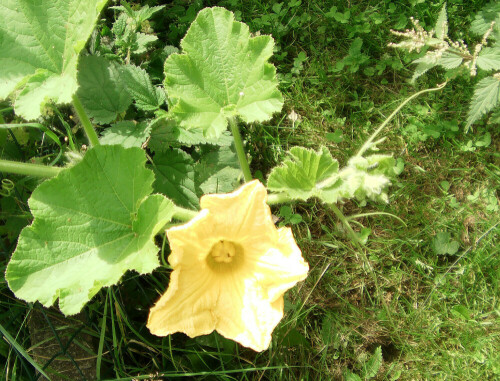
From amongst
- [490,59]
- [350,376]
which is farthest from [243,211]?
[490,59]

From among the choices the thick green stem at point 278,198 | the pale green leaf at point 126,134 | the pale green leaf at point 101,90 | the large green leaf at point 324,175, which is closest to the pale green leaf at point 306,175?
the large green leaf at point 324,175

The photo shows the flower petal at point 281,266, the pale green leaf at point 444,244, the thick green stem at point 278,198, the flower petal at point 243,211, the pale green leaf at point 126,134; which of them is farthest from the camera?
the pale green leaf at point 444,244

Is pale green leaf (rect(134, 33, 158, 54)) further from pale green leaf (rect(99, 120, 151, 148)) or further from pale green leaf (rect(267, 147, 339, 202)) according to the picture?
pale green leaf (rect(267, 147, 339, 202))

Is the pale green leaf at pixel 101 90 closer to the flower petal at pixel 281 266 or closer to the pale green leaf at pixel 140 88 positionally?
the pale green leaf at pixel 140 88

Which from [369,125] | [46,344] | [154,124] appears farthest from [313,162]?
[46,344]

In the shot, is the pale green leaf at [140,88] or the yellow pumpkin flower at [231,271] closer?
the yellow pumpkin flower at [231,271]

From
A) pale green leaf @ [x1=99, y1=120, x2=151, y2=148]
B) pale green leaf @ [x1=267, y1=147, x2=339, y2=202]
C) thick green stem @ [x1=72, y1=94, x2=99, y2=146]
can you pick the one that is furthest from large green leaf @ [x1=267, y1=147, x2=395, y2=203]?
thick green stem @ [x1=72, y1=94, x2=99, y2=146]

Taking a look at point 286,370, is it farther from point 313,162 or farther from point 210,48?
point 210,48

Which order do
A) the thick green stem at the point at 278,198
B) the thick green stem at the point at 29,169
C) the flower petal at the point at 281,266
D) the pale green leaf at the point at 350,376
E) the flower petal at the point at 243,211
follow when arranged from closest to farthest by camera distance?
1. the flower petal at the point at 243,211
2. the flower petal at the point at 281,266
3. the thick green stem at the point at 29,169
4. the thick green stem at the point at 278,198
5. the pale green leaf at the point at 350,376
